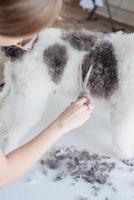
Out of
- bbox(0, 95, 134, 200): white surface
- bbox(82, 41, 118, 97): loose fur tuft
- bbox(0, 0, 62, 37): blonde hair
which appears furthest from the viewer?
bbox(82, 41, 118, 97): loose fur tuft

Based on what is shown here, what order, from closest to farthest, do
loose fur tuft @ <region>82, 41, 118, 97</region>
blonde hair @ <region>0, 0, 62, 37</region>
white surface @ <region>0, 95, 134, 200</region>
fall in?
1. blonde hair @ <region>0, 0, 62, 37</region>
2. white surface @ <region>0, 95, 134, 200</region>
3. loose fur tuft @ <region>82, 41, 118, 97</region>

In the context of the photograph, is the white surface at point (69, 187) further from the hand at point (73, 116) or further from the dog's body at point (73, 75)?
the hand at point (73, 116)

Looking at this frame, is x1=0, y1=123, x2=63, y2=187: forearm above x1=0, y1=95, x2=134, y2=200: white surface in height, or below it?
above

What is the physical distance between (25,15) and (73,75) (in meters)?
0.72

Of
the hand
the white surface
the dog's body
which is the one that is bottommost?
the white surface

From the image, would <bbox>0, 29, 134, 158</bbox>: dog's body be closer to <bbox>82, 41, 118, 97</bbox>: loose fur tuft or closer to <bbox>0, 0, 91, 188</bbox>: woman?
<bbox>82, 41, 118, 97</bbox>: loose fur tuft

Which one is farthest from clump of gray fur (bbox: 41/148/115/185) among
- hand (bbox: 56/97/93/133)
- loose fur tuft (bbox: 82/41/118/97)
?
hand (bbox: 56/97/93/133)

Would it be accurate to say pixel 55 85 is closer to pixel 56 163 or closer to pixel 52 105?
pixel 52 105

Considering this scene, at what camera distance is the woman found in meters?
0.75

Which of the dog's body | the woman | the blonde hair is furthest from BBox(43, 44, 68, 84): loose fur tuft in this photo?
the blonde hair

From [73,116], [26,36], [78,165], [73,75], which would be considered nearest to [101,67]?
[73,75]

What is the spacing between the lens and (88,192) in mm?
1228

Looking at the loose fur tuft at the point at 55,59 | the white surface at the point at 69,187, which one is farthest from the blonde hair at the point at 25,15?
the loose fur tuft at the point at 55,59

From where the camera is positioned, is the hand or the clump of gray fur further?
the clump of gray fur
